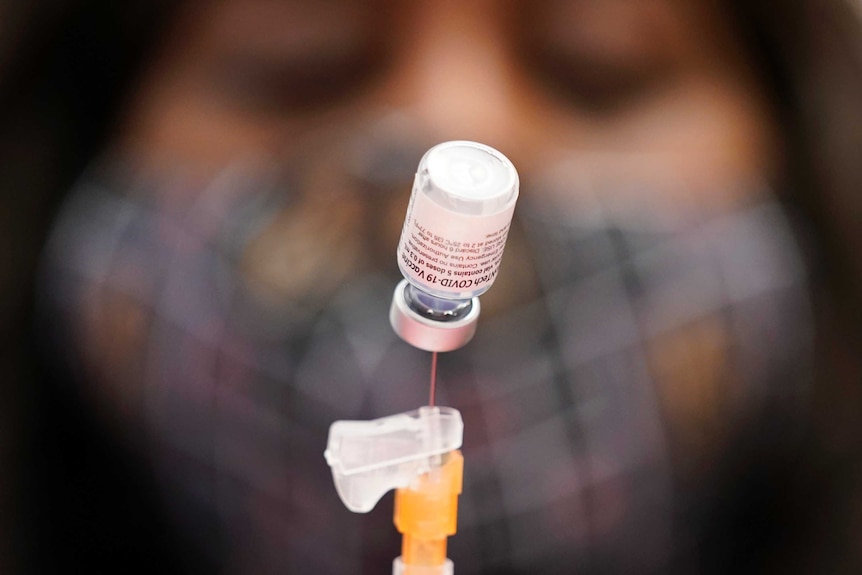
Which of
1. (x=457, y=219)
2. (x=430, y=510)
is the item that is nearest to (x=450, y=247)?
(x=457, y=219)

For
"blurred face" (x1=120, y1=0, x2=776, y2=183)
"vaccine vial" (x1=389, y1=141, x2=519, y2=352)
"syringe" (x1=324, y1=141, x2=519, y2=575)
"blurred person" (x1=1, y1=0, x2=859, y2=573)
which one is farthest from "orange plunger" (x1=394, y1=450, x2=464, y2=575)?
"blurred face" (x1=120, y1=0, x2=776, y2=183)

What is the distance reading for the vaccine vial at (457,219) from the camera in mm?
397

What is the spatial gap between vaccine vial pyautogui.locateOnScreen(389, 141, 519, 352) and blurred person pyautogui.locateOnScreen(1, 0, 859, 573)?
1.23 feet

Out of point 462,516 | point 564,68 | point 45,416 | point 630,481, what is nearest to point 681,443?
point 630,481

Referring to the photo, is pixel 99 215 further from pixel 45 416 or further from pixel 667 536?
pixel 667 536

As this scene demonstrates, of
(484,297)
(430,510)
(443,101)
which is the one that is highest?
(443,101)

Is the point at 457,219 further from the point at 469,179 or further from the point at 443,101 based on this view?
the point at 443,101

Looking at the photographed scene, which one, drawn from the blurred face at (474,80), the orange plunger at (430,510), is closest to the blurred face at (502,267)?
the blurred face at (474,80)

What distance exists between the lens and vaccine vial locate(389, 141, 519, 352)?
40 centimetres

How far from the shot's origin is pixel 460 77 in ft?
2.60

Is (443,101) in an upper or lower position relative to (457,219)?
upper

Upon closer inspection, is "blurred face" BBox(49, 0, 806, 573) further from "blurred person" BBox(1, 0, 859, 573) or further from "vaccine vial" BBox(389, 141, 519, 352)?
"vaccine vial" BBox(389, 141, 519, 352)

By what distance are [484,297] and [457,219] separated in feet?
1.39

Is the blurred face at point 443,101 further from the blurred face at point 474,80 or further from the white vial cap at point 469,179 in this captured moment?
the white vial cap at point 469,179
